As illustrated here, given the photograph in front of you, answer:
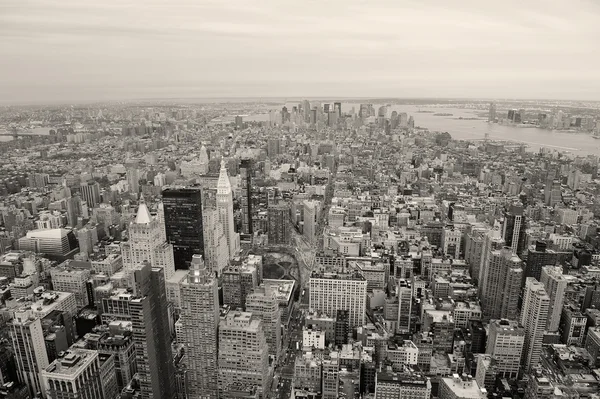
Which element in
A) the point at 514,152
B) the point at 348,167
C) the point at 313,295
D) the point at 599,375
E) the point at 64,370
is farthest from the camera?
the point at 348,167

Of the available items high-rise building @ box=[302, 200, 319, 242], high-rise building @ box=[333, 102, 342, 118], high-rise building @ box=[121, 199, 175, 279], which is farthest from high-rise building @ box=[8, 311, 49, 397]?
high-rise building @ box=[333, 102, 342, 118]

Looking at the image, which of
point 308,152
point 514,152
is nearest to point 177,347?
point 514,152

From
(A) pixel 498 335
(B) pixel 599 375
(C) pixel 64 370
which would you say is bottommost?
(B) pixel 599 375

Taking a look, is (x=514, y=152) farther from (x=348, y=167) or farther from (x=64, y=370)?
(x=64, y=370)

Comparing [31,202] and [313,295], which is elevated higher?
[31,202]

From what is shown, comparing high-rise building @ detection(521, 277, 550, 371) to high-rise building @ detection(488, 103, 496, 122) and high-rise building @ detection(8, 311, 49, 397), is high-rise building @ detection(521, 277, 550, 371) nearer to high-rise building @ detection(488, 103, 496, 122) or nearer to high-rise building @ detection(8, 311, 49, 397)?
high-rise building @ detection(488, 103, 496, 122)

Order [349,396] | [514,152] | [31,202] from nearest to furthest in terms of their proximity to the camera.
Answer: [349,396] → [31,202] → [514,152]

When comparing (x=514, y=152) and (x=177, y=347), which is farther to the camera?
(x=514, y=152)
